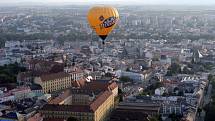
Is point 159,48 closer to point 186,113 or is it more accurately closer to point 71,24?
point 186,113

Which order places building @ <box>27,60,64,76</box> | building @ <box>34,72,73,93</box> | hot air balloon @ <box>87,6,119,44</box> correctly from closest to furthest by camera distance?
hot air balloon @ <box>87,6,119,44</box> → building @ <box>34,72,73,93</box> → building @ <box>27,60,64,76</box>

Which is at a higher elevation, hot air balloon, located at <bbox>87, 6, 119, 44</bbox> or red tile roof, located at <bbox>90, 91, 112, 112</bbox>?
hot air balloon, located at <bbox>87, 6, 119, 44</bbox>

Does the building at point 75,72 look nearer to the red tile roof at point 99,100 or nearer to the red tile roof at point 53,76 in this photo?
the red tile roof at point 53,76

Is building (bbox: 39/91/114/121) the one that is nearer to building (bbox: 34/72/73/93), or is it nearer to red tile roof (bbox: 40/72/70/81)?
building (bbox: 34/72/73/93)

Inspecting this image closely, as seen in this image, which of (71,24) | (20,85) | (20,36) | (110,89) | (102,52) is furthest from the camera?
(71,24)

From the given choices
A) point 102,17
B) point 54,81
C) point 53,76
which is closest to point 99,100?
point 102,17

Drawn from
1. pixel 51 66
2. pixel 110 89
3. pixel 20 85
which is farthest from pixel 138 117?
pixel 51 66

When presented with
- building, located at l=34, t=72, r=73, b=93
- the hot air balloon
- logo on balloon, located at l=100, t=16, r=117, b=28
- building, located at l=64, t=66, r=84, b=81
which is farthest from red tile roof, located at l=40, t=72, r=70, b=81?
logo on balloon, located at l=100, t=16, r=117, b=28

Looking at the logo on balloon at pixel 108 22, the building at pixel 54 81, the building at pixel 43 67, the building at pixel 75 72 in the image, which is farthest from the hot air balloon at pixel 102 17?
the building at pixel 75 72
